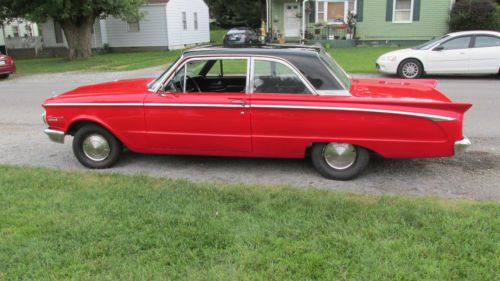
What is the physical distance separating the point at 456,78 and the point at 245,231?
507 inches

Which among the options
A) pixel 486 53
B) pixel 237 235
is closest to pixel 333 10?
pixel 486 53

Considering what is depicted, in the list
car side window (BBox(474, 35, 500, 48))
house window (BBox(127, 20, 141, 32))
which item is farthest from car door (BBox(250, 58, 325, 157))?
house window (BBox(127, 20, 141, 32))

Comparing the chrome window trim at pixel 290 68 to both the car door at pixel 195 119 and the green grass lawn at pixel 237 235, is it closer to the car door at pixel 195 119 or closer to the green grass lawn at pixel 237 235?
the car door at pixel 195 119

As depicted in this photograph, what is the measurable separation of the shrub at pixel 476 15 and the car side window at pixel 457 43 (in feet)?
39.8

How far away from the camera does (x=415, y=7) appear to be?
2547cm

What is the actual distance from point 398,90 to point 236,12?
47.0 m

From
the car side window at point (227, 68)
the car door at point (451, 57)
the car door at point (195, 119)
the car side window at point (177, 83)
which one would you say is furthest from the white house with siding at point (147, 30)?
the car door at point (195, 119)

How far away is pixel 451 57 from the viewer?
45.5 ft

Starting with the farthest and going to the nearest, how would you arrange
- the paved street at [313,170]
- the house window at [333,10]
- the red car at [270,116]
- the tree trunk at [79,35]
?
the house window at [333,10], the tree trunk at [79,35], the paved street at [313,170], the red car at [270,116]

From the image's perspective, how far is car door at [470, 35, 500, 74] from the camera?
1373 cm

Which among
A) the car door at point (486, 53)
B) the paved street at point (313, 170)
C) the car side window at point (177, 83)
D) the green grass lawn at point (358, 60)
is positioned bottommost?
the paved street at point (313, 170)

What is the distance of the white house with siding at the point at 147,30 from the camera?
30422 millimetres

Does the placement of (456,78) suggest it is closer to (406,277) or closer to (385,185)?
(385,185)

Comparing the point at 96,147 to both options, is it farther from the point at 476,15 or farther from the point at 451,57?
the point at 476,15
